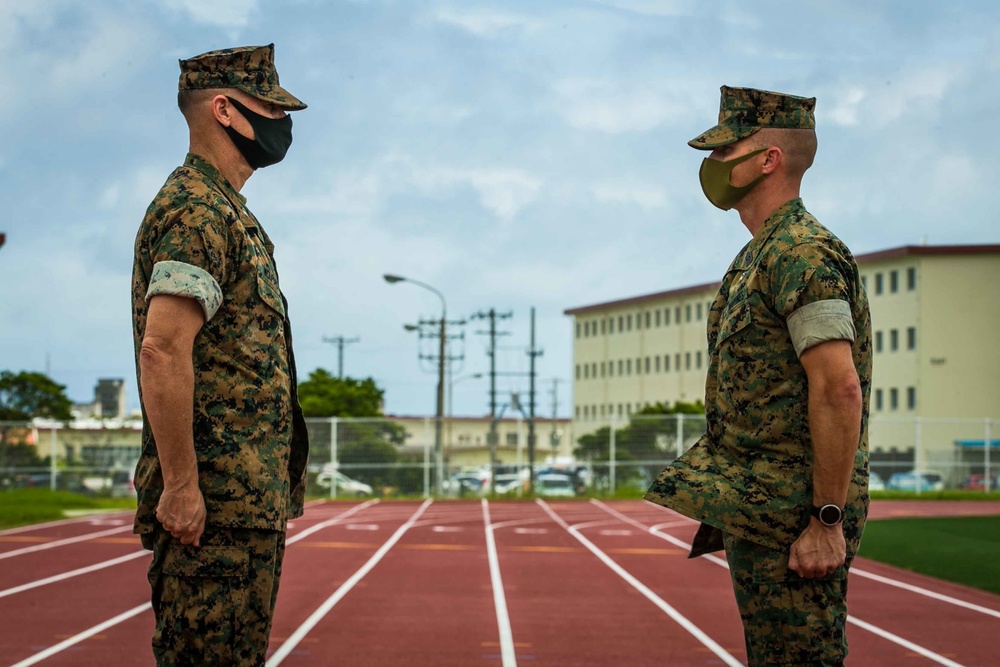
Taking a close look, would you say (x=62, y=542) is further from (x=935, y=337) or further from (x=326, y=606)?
(x=935, y=337)

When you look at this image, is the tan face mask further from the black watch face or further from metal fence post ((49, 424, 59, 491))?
metal fence post ((49, 424, 59, 491))

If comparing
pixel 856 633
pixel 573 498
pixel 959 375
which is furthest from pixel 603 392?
pixel 856 633

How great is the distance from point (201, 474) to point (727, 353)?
1375 millimetres

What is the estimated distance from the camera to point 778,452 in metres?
3.42

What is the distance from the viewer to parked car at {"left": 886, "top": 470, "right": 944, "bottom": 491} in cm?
3906

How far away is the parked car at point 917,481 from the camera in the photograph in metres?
39.1

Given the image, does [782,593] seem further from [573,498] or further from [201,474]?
[573,498]

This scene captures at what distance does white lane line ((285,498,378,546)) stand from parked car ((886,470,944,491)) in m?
16.4

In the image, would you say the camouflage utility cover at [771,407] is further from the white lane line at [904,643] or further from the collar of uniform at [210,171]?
the white lane line at [904,643]

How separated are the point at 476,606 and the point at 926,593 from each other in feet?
13.8

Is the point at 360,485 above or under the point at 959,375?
under

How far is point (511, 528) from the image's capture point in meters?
21.8

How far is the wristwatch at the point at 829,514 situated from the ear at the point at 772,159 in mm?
947

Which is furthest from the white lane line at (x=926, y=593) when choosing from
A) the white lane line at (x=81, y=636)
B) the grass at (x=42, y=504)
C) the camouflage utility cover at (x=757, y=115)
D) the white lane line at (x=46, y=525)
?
the grass at (x=42, y=504)
